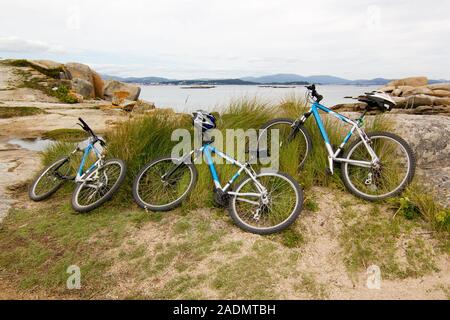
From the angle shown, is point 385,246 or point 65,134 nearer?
point 385,246

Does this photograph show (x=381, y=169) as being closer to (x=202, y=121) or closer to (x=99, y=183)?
(x=202, y=121)

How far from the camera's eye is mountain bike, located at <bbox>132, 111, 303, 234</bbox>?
195 inches

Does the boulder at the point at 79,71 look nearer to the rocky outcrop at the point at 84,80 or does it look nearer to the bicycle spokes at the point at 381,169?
the rocky outcrop at the point at 84,80

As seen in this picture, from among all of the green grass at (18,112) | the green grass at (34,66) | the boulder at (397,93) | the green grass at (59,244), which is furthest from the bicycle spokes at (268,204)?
the green grass at (34,66)

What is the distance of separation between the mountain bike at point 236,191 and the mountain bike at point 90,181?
0.49 m

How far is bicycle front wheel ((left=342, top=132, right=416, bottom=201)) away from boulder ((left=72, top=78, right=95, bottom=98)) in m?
22.4

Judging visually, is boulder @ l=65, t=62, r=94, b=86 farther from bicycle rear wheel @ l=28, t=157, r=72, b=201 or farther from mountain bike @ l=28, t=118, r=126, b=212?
mountain bike @ l=28, t=118, r=126, b=212

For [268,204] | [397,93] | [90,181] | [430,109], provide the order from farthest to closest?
[397,93], [430,109], [90,181], [268,204]

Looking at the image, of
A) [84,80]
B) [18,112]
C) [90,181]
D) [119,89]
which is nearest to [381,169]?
[90,181]

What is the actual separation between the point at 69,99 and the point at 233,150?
18088 mm

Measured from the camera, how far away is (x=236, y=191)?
5066 mm

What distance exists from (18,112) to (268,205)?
47.8 ft

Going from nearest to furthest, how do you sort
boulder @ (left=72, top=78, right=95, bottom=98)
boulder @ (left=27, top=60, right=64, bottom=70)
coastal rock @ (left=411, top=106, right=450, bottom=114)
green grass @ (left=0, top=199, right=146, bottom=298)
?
green grass @ (left=0, top=199, right=146, bottom=298), coastal rock @ (left=411, top=106, right=450, bottom=114), boulder @ (left=72, top=78, right=95, bottom=98), boulder @ (left=27, top=60, right=64, bottom=70)

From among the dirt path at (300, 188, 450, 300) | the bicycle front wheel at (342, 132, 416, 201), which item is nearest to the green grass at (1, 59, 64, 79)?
the bicycle front wheel at (342, 132, 416, 201)
